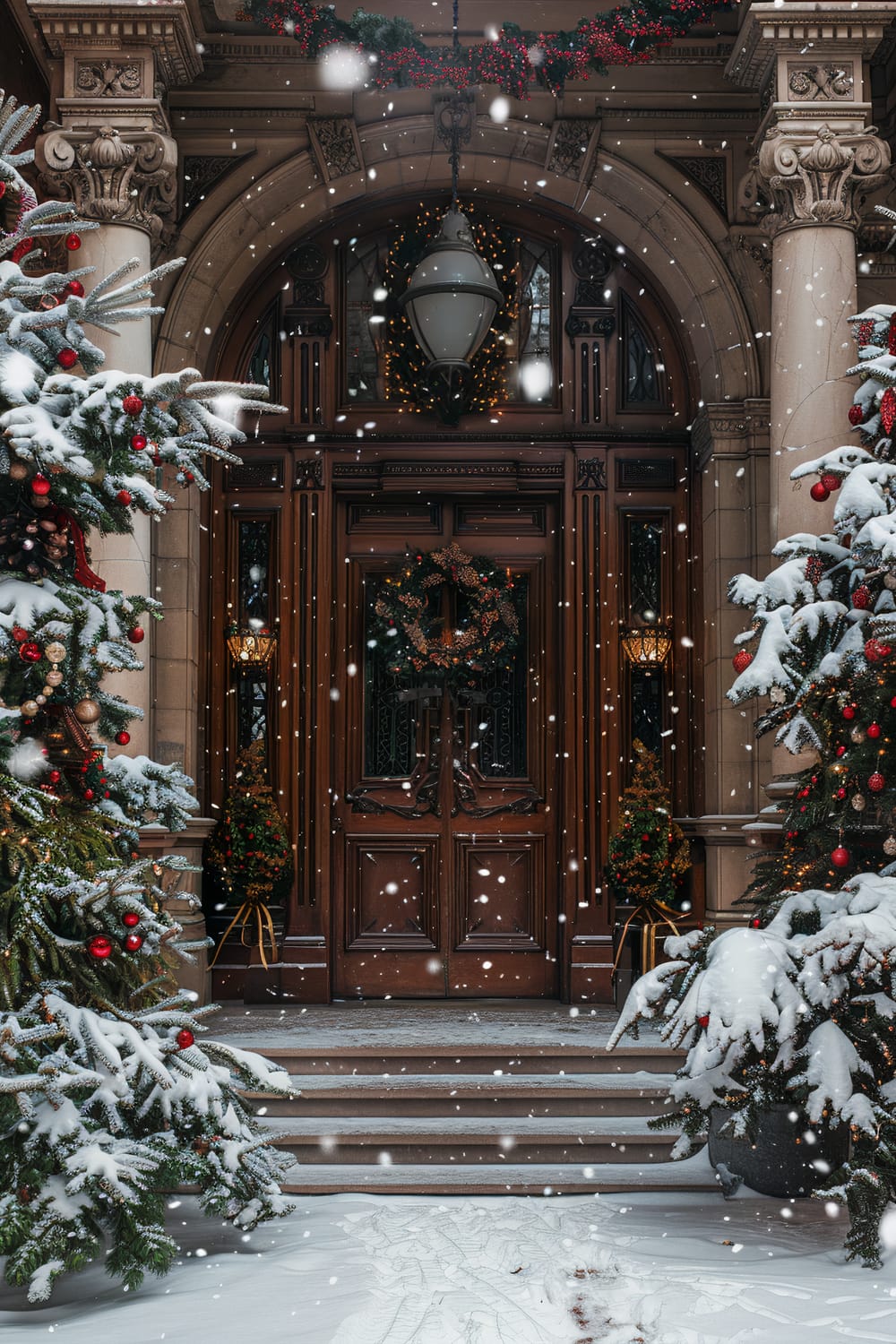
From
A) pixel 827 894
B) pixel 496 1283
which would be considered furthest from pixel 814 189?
pixel 496 1283

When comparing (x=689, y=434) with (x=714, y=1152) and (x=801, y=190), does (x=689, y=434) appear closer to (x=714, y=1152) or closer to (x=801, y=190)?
(x=801, y=190)

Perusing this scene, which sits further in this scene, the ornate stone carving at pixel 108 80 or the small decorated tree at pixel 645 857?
the small decorated tree at pixel 645 857

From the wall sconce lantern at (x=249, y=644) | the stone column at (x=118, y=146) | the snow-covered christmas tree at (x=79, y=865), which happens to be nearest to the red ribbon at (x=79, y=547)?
the snow-covered christmas tree at (x=79, y=865)

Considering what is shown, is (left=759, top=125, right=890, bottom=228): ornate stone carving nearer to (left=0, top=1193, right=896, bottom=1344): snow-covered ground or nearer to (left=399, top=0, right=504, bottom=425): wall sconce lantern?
(left=399, top=0, right=504, bottom=425): wall sconce lantern

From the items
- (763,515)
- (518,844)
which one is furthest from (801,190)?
(518,844)

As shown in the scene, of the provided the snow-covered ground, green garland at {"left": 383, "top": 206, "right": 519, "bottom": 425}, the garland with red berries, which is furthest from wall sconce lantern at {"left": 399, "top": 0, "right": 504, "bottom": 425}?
the snow-covered ground

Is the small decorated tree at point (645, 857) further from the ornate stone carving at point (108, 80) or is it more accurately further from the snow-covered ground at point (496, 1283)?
the ornate stone carving at point (108, 80)

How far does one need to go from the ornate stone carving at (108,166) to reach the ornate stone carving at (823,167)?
321 cm

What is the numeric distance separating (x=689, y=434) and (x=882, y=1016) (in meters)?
5.40

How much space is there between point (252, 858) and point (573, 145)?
4902 mm

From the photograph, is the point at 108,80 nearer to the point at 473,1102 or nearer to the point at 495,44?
the point at 495,44

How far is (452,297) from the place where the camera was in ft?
27.6

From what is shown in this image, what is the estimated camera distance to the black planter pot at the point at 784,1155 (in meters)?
5.13

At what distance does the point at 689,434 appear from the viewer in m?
9.18
